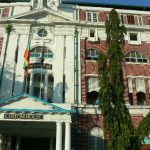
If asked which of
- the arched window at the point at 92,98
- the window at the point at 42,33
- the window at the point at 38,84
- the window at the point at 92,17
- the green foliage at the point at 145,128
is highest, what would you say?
the window at the point at 92,17

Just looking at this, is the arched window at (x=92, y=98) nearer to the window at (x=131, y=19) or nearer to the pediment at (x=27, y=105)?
the pediment at (x=27, y=105)

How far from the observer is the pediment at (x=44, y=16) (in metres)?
32.1

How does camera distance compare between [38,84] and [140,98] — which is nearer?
[38,84]

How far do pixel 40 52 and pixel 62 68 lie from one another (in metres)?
3.15

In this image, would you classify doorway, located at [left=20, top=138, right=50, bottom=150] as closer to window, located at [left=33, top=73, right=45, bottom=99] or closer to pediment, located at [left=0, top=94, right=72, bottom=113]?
window, located at [left=33, top=73, right=45, bottom=99]

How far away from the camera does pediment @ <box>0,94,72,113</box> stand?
2275 centimetres

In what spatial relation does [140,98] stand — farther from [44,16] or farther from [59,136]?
[44,16]

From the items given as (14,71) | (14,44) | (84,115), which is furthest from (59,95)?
(14,44)

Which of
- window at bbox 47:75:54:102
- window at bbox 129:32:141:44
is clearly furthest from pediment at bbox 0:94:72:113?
window at bbox 129:32:141:44

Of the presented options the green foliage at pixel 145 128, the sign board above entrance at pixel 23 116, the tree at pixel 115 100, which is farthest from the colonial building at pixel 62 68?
the green foliage at pixel 145 128

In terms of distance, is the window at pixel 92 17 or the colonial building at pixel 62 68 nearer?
the colonial building at pixel 62 68

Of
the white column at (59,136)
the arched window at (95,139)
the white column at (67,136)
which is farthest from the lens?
the arched window at (95,139)

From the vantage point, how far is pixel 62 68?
97.6 ft

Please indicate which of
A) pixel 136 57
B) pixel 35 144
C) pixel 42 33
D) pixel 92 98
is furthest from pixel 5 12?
pixel 136 57
